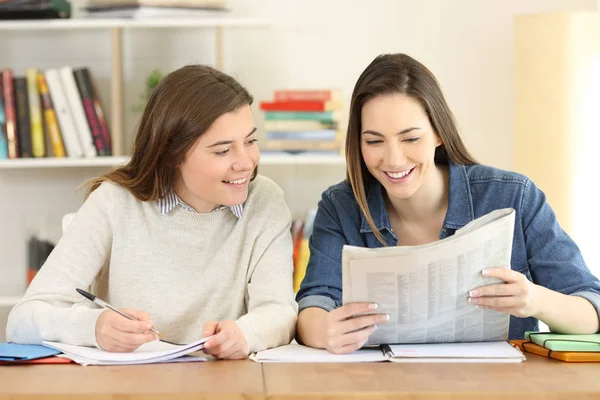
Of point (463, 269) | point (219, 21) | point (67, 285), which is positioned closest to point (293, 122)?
point (219, 21)

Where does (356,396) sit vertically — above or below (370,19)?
below

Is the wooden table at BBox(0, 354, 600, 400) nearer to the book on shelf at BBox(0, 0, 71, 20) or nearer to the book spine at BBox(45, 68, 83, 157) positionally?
the book spine at BBox(45, 68, 83, 157)

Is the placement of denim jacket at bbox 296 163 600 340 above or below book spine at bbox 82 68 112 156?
below

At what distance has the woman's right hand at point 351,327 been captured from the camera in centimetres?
151

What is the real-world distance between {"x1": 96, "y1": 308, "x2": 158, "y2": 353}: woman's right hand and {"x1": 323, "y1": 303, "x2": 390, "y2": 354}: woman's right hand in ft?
1.04

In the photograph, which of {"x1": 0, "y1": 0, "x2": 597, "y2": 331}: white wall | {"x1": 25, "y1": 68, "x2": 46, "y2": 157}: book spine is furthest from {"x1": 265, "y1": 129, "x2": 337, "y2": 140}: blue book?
{"x1": 25, "y1": 68, "x2": 46, "y2": 157}: book spine

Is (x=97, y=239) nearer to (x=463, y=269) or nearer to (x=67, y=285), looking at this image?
(x=67, y=285)

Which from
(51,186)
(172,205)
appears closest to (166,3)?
(51,186)

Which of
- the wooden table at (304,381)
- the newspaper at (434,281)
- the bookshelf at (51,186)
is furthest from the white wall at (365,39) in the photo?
the wooden table at (304,381)

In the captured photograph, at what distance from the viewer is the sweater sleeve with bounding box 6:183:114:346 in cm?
161

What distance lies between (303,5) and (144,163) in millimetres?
1627

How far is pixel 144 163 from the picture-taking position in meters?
1.88

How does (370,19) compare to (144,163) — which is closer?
(144,163)

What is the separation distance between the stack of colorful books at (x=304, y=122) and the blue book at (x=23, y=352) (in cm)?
158
